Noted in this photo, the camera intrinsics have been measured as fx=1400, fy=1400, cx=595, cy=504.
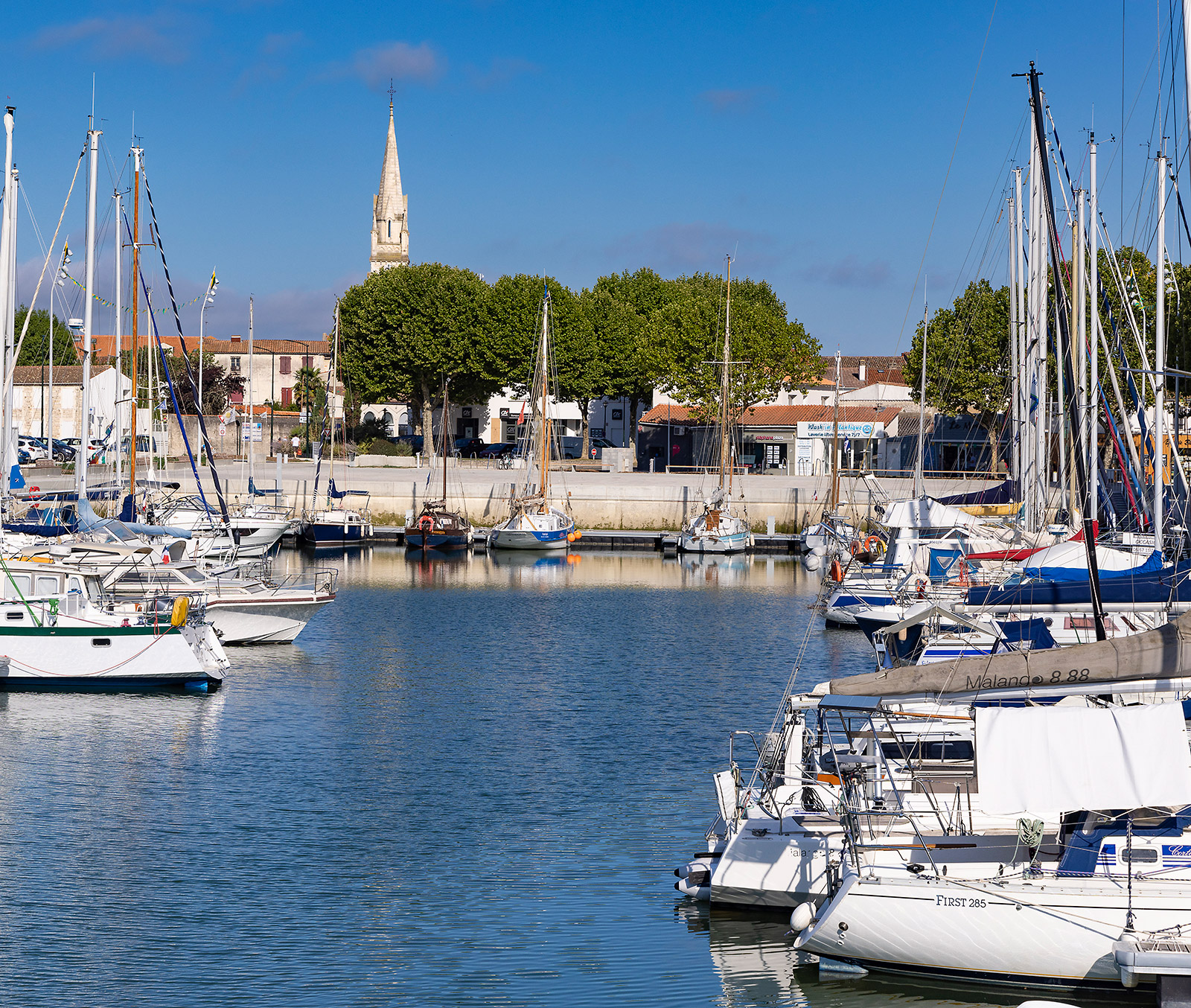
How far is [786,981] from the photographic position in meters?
15.1

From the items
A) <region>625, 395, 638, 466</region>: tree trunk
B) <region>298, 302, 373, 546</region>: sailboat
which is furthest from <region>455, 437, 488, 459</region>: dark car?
<region>298, 302, 373, 546</region>: sailboat

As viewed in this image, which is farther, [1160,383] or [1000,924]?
[1160,383]

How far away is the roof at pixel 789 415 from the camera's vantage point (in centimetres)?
9619

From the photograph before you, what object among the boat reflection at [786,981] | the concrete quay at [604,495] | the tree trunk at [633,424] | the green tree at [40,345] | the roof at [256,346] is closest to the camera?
the boat reflection at [786,981]

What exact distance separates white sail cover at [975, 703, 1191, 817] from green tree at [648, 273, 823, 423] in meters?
73.1

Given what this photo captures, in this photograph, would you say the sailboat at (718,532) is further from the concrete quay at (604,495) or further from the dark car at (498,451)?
the dark car at (498,451)

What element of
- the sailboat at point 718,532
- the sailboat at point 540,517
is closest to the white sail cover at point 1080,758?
the sailboat at point 540,517

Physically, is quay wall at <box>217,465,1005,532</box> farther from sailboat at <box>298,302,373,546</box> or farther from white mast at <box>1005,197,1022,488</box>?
white mast at <box>1005,197,1022,488</box>

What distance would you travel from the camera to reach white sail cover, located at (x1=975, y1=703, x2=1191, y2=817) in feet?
47.6

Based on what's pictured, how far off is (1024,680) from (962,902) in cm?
243

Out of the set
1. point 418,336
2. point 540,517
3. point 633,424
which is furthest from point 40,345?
point 540,517

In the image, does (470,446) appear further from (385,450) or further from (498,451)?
(385,450)

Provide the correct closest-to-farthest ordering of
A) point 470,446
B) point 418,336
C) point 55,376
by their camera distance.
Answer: point 418,336 → point 55,376 → point 470,446

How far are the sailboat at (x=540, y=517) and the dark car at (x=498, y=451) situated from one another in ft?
79.8
